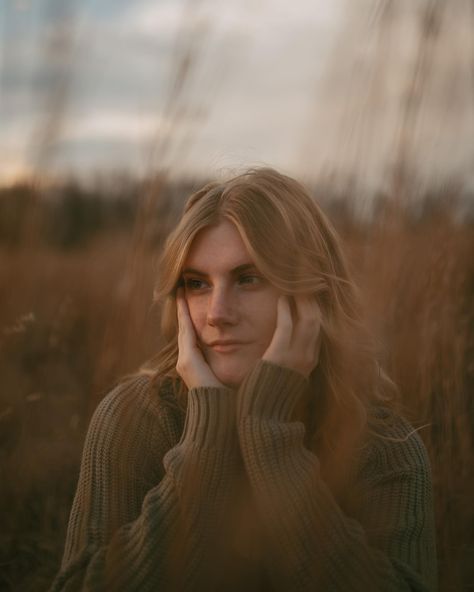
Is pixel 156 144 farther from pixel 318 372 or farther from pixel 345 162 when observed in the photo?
pixel 318 372

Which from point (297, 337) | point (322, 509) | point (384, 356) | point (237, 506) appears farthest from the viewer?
point (384, 356)

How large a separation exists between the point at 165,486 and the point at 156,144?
112 centimetres

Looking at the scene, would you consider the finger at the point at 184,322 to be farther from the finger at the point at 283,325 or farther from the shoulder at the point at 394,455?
the shoulder at the point at 394,455

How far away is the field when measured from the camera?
2086 millimetres

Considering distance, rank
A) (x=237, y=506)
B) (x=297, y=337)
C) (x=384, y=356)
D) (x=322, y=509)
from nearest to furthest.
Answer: (x=322, y=509)
(x=237, y=506)
(x=297, y=337)
(x=384, y=356)

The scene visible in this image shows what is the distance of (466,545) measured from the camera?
1.90 meters

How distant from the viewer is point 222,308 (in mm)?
1562

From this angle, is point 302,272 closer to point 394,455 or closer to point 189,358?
point 189,358

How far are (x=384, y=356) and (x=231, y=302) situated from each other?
820 mm

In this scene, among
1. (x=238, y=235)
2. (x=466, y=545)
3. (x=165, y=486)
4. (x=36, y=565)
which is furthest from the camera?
(x=36, y=565)

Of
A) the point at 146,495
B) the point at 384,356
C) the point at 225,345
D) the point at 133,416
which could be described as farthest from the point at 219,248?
the point at 384,356

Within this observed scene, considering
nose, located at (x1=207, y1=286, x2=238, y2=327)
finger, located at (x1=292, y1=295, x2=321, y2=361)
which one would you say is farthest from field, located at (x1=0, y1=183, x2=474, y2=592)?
nose, located at (x1=207, y1=286, x2=238, y2=327)

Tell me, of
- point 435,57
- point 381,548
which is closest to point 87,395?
point 381,548

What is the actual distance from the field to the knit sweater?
0.35 metres
